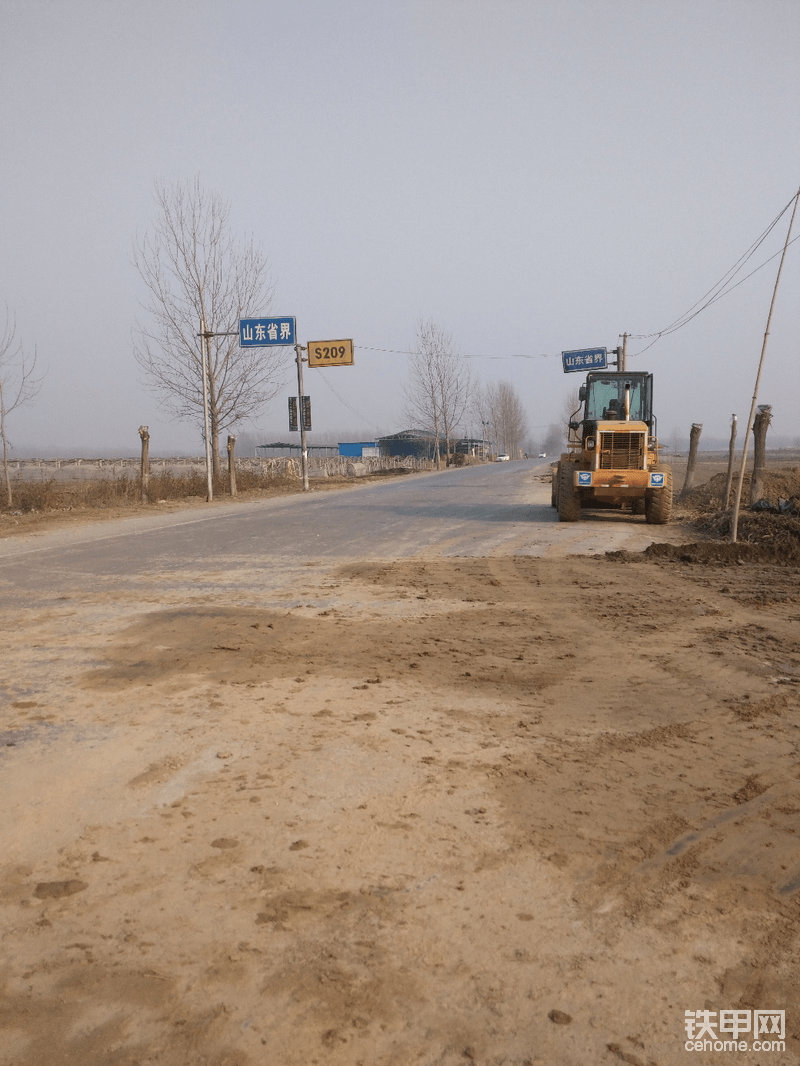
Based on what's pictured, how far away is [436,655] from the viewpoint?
20.7 feet

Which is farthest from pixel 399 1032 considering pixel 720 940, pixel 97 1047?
pixel 720 940

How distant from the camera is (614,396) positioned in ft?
61.1

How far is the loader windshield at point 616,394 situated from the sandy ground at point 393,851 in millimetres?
12593

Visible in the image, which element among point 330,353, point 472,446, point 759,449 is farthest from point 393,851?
point 472,446

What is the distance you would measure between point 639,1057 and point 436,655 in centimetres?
419

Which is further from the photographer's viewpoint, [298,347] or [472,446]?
[472,446]

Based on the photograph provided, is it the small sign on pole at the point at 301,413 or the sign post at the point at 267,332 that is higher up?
the sign post at the point at 267,332

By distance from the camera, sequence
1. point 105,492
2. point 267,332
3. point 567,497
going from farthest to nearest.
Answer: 1. point 267,332
2. point 105,492
3. point 567,497

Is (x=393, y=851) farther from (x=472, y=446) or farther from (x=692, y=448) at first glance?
(x=472, y=446)

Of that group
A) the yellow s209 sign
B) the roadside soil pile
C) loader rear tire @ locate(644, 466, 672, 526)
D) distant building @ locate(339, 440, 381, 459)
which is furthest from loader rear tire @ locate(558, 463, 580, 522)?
distant building @ locate(339, 440, 381, 459)

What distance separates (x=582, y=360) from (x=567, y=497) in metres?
37.7

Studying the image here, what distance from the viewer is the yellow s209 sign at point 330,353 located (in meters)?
37.2

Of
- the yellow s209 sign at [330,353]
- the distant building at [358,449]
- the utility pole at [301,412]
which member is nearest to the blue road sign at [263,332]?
the utility pole at [301,412]

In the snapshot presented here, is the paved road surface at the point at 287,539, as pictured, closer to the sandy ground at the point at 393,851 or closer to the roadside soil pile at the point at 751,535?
the roadside soil pile at the point at 751,535
